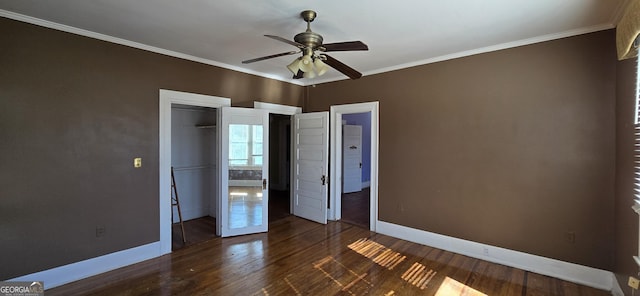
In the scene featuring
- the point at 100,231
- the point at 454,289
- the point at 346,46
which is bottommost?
the point at 454,289

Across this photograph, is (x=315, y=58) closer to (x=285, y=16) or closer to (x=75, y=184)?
(x=285, y=16)

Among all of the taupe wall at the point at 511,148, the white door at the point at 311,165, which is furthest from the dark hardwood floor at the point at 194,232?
the taupe wall at the point at 511,148

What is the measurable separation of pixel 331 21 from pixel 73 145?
298 cm

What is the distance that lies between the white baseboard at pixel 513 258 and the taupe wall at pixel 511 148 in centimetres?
7

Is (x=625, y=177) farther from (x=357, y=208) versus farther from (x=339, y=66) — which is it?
(x=357, y=208)

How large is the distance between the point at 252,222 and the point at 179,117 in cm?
234

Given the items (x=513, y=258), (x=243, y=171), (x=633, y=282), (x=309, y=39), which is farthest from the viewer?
(x=243, y=171)

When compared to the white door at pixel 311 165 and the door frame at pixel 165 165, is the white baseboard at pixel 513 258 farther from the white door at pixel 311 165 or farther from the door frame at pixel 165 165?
the door frame at pixel 165 165

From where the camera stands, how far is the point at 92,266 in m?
2.98

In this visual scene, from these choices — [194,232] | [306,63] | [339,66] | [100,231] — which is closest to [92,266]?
[100,231]

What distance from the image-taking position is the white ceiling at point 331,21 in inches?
90.5

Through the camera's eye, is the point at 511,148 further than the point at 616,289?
Yes

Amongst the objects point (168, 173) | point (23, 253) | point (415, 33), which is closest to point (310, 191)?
point (168, 173)

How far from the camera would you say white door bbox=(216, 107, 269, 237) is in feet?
13.5
